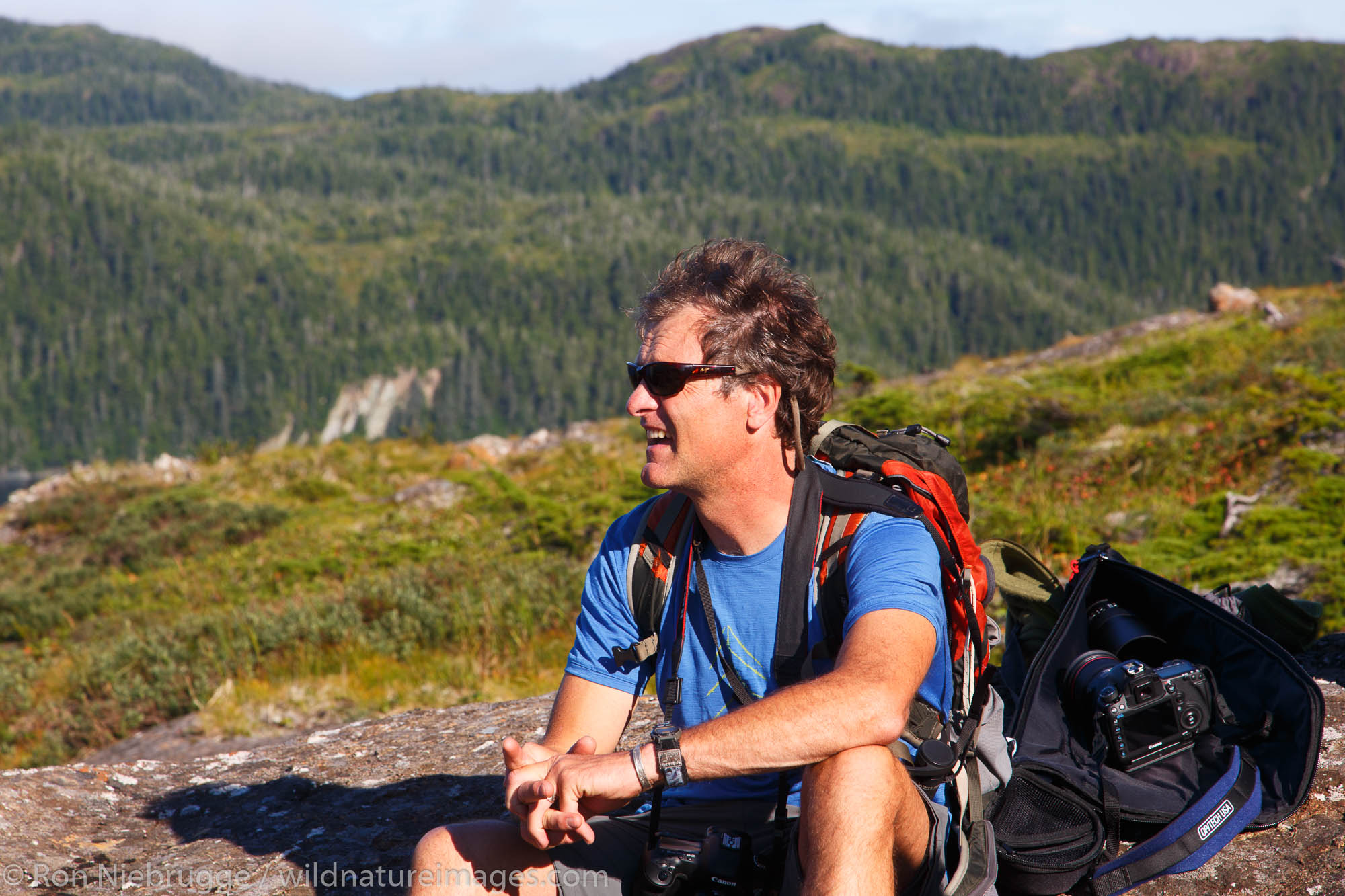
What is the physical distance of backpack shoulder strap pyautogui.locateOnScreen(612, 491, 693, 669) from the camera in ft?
8.16

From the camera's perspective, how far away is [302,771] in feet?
13.4

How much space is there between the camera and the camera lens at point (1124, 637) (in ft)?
9.87

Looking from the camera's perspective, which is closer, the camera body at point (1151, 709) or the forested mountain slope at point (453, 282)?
the camera body at point (1151, 709)

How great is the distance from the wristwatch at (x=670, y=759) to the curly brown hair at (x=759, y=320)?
2.66ft

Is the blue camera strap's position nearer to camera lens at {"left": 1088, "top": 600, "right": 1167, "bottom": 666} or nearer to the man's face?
camera lens at {"left": 1088, "top": 600, "right": 1167, "bottom": 666}

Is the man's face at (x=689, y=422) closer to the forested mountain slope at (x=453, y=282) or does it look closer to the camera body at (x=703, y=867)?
the camera body at (x=703, y=867)

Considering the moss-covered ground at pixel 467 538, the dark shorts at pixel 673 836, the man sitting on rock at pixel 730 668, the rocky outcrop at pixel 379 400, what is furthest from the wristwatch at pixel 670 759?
the rocky outcrop at pixel 379 400

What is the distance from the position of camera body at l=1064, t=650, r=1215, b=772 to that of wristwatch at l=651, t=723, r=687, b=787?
4.58 ft

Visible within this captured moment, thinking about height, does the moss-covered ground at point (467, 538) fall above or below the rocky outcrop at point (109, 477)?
above

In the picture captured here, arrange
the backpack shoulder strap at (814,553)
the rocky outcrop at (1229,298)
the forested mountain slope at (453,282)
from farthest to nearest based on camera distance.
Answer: the forested mountain slope at (453,282)
the rocky outcrop at (1229,298)
the backpack shoulder strap at (814,553)

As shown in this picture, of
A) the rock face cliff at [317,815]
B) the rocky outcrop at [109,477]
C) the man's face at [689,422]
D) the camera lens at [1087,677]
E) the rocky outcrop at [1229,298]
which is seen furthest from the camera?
the rocky outcrop at [1229,298]

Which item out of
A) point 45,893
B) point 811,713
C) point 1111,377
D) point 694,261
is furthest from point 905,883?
point 1111,377

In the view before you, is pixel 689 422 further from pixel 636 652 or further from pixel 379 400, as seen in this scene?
pixel 379 400

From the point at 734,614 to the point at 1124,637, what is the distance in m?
1.37
